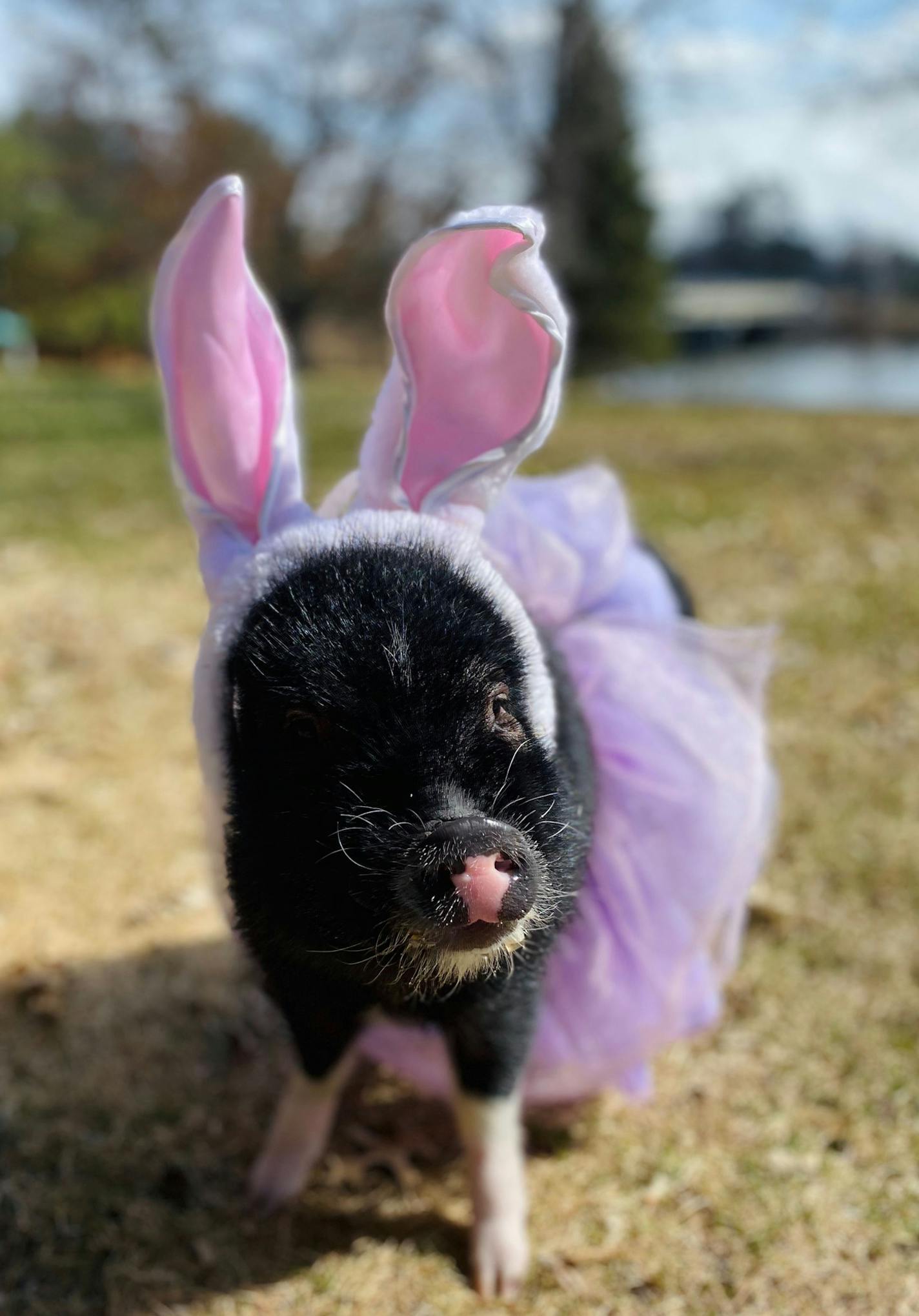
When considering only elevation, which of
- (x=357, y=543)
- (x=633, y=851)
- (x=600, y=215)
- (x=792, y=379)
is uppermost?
(x=357, y=543)

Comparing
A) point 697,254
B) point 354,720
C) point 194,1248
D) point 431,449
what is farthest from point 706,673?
point 697,254

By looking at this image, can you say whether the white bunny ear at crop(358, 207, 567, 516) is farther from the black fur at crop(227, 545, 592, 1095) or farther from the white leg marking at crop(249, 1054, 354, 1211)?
the white leg marking at crop(249, 1054, 354, 1211)

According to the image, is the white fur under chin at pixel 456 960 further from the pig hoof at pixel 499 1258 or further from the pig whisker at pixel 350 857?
the pig hoof at pixel 499 1258

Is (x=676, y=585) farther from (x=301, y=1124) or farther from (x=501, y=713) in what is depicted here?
(x=301, y=1124)

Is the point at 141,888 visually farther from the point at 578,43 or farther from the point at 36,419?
the point at 578,43

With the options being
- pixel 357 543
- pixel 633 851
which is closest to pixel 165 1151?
pixel 633 851

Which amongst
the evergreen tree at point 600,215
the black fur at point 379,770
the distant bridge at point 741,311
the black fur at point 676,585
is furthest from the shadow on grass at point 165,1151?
the distant bridge at point 741,311
